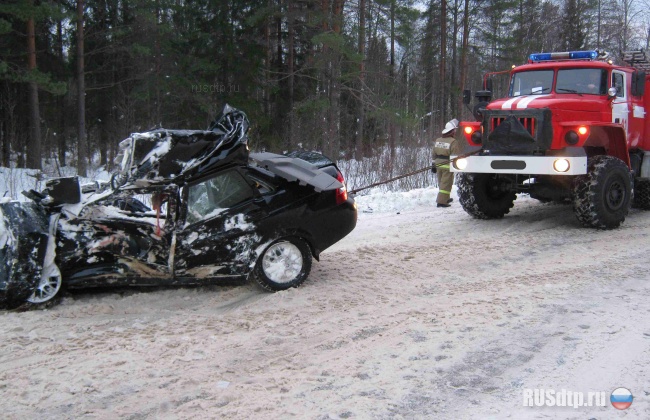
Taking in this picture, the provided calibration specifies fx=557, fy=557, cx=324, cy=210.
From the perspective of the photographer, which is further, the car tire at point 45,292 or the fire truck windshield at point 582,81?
the fire truck windshield at point 582,81

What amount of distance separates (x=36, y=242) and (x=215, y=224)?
163cm

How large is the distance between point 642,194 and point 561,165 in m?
3.49

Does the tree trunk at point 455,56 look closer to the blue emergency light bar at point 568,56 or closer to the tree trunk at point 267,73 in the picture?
the tree trunk at point 267,73

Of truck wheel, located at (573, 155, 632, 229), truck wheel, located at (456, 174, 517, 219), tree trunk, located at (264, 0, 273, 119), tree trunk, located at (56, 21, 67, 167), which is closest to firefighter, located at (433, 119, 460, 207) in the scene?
truck wheel, located at (456, 174, 517, 219)

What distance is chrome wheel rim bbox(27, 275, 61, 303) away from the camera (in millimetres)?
5148

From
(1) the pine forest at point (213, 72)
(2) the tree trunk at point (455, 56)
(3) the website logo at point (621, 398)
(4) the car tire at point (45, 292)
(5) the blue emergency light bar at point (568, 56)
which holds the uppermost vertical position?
(2) the tree trunk at point (455, 56)

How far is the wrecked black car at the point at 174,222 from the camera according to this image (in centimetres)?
519

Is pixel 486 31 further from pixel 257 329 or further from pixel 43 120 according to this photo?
pixel 257 329

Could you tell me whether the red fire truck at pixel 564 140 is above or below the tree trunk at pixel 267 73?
below

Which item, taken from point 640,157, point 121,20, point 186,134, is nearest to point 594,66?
point 640,157

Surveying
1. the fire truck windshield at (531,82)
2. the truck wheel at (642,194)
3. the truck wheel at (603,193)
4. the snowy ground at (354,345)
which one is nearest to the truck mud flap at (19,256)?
the snowy ground at (354,345)

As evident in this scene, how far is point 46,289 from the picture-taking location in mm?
5191

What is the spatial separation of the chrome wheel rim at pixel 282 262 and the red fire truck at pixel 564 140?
13.3 ft

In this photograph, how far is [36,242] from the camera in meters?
5.08
